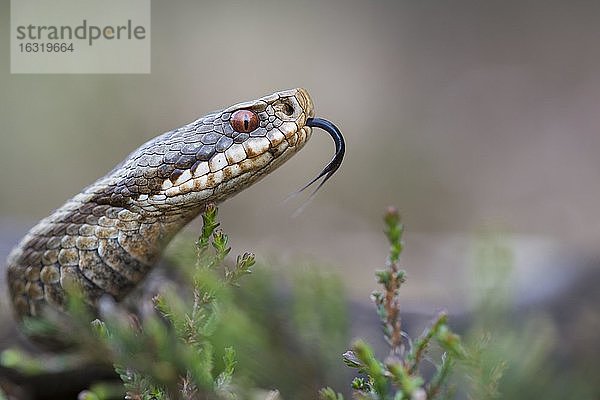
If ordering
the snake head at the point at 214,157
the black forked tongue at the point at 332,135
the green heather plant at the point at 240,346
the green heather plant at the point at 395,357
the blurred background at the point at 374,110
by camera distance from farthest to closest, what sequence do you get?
the blurred background at the point at 374,110
the black forked tongue at the point at 332,135
the snake head at the point at 214,157
the green heather plant at the point at 240,346
the green heather plant at the point at 395,357

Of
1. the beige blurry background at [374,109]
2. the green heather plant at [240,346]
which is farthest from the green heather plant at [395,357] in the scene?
the beige blurry background at [374,109]

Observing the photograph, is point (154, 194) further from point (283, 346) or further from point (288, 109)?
point (283, 346)

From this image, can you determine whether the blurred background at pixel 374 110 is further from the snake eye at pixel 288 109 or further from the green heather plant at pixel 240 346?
the snake eye at pixel 288 109

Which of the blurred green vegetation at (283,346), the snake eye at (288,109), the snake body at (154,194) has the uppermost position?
the snake eye at (288,109)

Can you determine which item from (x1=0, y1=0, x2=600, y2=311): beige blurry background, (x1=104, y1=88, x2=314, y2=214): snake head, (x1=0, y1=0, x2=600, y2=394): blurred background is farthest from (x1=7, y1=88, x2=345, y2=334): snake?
(x1=0, y1=0, x2=600, y2=311): beige blurry background

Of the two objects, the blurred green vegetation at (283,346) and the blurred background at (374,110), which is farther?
the blurred background at (374,110)

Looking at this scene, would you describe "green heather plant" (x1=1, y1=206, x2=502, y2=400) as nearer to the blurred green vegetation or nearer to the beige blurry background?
the blurred green vegetation

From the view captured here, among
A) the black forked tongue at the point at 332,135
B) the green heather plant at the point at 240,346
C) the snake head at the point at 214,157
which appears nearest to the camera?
the green heather plant at the point at 240,346
